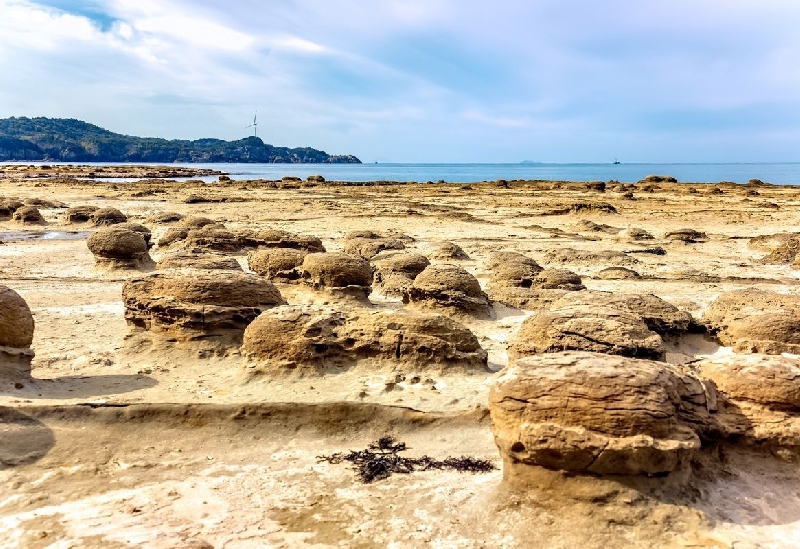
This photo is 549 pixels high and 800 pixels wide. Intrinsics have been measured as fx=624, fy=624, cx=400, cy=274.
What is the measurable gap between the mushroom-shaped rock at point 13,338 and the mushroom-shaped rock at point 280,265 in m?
4.66

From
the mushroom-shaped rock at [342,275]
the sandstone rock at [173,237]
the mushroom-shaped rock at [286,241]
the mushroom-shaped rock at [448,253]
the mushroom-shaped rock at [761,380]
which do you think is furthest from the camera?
the sandstone rock at [173,237]

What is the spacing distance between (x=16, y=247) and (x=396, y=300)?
11.7 meters

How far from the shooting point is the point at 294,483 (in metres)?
4.77

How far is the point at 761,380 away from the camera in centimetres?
461

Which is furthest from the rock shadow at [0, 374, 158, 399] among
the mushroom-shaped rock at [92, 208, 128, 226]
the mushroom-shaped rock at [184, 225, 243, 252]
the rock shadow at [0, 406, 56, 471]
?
the mushroom-shaped rock at [92, 208, 128, 226]

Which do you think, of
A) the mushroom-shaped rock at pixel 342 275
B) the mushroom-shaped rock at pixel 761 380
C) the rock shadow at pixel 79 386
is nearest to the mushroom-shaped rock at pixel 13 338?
the rock shadow at pixel 79 386

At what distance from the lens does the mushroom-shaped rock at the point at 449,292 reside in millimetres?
9273

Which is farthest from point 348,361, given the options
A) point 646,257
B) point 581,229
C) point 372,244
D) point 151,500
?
point 581,229

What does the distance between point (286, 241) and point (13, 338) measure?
26.0ft

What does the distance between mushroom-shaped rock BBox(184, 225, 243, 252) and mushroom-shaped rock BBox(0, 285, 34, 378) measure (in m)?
8.36

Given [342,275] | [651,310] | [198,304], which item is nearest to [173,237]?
[342,275]

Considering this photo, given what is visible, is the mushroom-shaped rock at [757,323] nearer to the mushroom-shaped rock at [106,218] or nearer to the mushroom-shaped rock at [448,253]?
the mushroom-shaped rock at [448,253]

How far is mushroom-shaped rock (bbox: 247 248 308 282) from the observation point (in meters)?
10.8

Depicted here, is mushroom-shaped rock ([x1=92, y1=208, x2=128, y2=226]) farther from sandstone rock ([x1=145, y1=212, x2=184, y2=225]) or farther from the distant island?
the distant island
